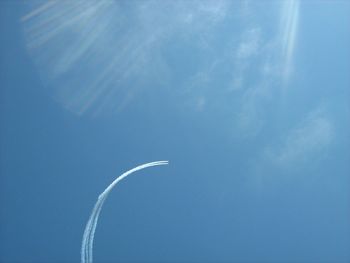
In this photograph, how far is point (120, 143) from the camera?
759 centimetres

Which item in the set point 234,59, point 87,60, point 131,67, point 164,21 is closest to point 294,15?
point 234,59

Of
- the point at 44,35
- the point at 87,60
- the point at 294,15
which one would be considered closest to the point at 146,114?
the point at 87,60

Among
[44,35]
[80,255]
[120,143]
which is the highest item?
[44,35]

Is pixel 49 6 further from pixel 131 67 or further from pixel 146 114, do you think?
pixel 146 114

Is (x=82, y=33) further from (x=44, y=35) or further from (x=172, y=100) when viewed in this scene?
(x=172, y=100)

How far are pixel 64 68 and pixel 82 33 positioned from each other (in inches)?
18.4

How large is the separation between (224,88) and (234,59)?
36 centimetres

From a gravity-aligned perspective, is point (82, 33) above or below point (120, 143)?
above

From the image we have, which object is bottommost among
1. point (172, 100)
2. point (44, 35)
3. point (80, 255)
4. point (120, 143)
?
point (80, 255)

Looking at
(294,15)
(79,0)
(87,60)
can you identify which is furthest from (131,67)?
(294,15)

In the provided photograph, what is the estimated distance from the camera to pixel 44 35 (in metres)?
7.60

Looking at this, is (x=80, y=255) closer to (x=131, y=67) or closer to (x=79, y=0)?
(x=131, y=67)

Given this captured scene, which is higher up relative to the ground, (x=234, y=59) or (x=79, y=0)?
(x=79, y=0)

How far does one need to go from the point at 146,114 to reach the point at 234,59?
4.07ft
